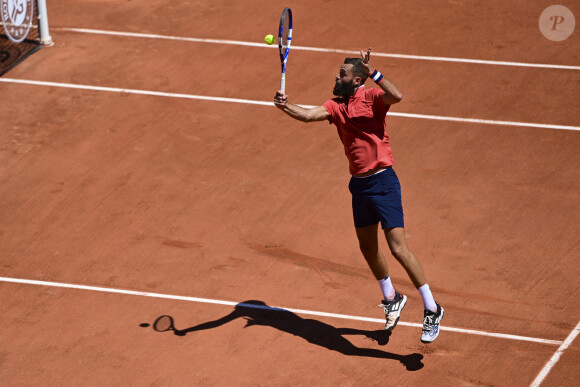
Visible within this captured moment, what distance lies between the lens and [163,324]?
966cm

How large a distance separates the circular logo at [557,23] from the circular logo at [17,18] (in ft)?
30.5

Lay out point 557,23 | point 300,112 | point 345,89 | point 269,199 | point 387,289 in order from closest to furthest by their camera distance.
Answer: point 300,112 → point 345,89 → point 387,289 → point 269,199 → point 557,23

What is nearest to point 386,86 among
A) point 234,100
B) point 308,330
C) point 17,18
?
point 308,330

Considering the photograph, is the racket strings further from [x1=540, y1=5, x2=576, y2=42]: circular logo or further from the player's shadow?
[x1=540, y1=5, x2=576, y2=42]: circular logo

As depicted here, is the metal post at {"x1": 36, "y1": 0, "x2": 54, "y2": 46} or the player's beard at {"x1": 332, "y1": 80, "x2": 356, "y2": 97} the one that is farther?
the metal post at {"x1": 36, "y1": 0, "x2": 54, "y2": 46}

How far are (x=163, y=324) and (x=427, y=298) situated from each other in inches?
113

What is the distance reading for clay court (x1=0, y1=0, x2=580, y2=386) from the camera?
9195 mm

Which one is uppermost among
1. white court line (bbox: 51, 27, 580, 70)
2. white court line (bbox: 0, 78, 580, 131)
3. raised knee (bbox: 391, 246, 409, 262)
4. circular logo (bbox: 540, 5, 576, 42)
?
circular logo (bbox: 540, 5, 576, 42)

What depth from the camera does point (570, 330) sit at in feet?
30.7

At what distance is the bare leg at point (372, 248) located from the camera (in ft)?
29.2

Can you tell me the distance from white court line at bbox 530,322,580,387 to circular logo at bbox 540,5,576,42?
26.5 ft

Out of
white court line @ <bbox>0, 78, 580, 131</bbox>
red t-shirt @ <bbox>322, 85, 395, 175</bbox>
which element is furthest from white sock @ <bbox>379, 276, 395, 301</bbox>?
white court line @ <bbox>0, 78, 580, 131</bbox>

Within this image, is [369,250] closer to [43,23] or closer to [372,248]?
[372,248]

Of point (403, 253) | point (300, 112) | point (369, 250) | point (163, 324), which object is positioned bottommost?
point (163, 324)
